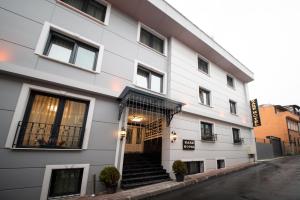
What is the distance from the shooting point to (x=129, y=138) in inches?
517

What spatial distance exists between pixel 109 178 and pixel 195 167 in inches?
247

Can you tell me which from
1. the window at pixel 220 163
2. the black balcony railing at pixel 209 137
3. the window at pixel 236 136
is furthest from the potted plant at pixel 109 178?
the window at pixel 236 136

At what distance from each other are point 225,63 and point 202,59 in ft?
9.01

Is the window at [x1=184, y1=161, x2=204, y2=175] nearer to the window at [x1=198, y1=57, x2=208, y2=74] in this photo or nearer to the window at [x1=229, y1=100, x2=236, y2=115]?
the window at [x1=229, y1=100, x2=236, y2=115]

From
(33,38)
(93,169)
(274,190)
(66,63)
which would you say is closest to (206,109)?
(274,190)

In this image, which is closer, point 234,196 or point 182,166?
point 234,196

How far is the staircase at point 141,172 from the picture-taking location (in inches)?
293

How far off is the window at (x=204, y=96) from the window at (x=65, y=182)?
9542 mm

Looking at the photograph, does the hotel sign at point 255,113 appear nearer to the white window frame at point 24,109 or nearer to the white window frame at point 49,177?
the white window frame at point 24,109

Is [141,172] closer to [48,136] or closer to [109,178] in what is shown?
[109,178]

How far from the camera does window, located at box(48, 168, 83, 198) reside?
580cm

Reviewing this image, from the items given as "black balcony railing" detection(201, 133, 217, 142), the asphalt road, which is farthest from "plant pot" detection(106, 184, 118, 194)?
"black balcony railing" detection(201, 133, 217, 142)

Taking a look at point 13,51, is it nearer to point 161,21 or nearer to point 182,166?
point 161,21

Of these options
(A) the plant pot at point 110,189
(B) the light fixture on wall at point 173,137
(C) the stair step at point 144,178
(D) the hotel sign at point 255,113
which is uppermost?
(D) the hotel sign at point 255,113
